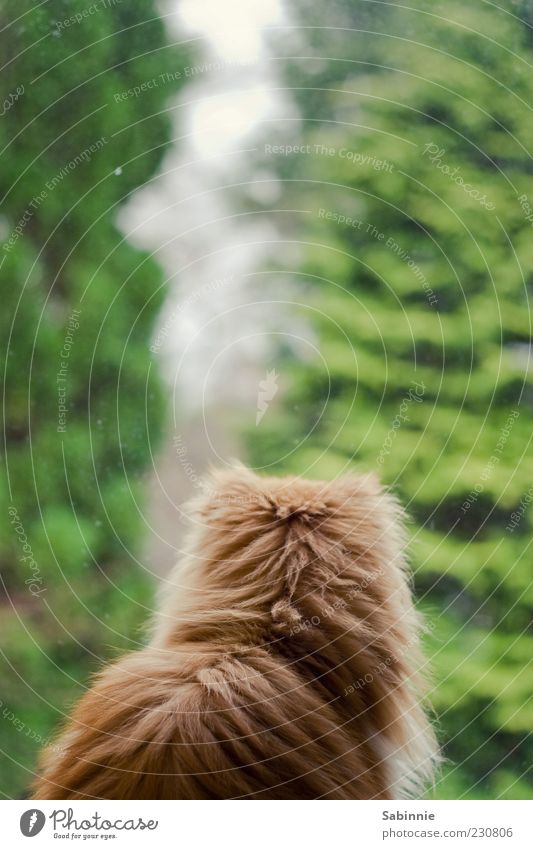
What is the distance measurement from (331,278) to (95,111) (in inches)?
11.0

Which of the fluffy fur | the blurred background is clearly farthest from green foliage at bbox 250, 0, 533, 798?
the fluffy fur

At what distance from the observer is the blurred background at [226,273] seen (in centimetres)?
74

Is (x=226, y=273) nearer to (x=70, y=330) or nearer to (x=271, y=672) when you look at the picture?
(x=70, y=330)

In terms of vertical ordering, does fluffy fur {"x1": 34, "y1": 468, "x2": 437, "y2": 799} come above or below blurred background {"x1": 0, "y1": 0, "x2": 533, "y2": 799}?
below

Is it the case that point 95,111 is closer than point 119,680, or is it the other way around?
point 119,680

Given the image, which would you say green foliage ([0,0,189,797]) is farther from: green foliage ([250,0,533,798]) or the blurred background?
green foliage ([250,0,533,798])

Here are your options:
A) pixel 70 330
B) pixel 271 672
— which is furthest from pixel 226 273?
pixel 271 672

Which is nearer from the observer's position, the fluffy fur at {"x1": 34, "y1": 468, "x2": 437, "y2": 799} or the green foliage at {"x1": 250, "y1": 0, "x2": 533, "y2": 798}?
the fluffy fur at {"x1": 34, "y1": 468, "x2": 437, "y2": 799}

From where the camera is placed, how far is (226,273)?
743 mm

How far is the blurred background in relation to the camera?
745mm

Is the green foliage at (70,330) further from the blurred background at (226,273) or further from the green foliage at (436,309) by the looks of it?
the green foliage at (436,309)

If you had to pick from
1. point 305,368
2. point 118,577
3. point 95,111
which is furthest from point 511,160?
point 118,577

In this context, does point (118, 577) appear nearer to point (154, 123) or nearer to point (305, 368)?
point (305, 368)

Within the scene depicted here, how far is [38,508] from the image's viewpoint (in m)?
0.77
